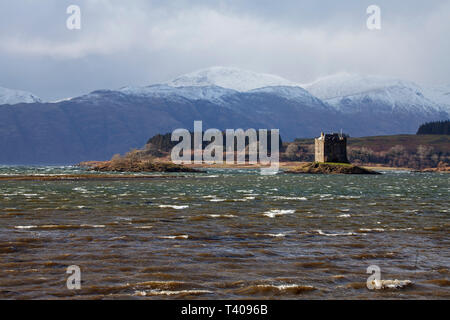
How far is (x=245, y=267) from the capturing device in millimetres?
21344

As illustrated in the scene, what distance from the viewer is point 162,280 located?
19.1 metres

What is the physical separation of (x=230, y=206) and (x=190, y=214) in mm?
8606
